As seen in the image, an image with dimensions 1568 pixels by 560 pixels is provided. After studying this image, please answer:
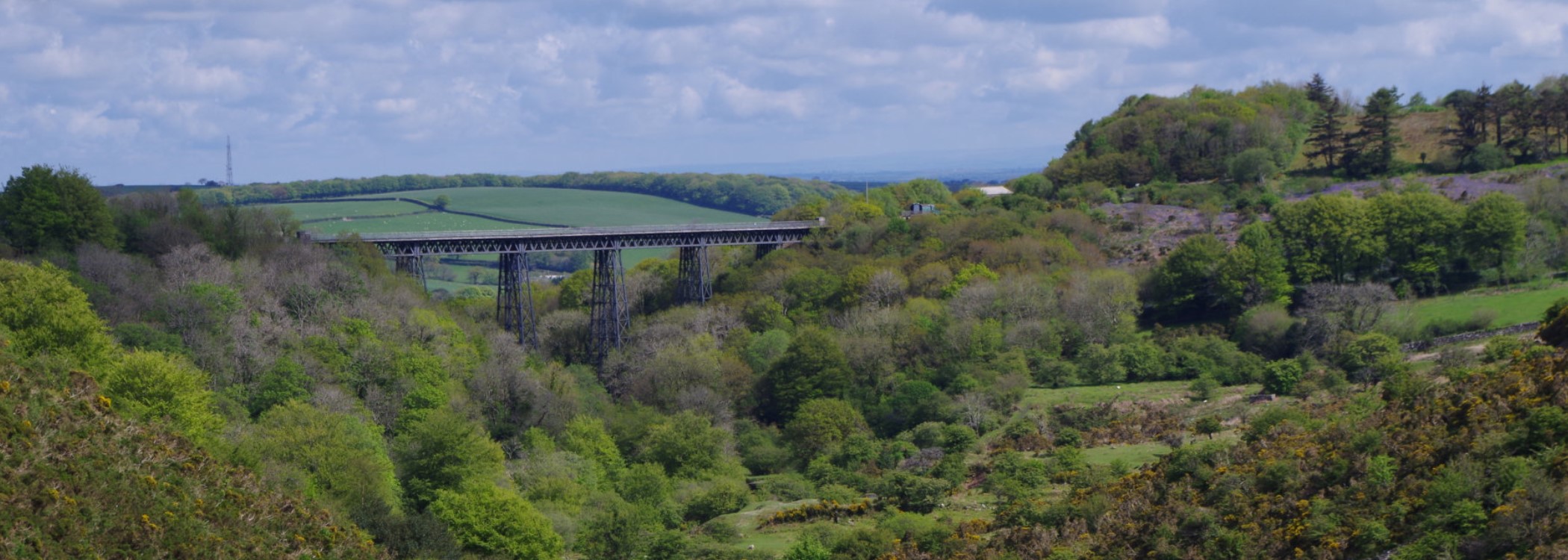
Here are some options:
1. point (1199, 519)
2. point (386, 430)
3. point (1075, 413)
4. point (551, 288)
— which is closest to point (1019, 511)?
point (1199, 519)

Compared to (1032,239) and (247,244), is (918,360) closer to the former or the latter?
(1032,239)

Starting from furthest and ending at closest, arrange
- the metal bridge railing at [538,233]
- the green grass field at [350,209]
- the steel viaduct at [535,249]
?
the green grass field at [350,209], the metal bridge railing at [538,233], the steel viaduct at [535,249]

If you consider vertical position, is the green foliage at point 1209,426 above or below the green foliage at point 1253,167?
below

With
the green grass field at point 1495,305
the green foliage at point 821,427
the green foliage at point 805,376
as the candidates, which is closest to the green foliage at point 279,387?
the green foliage at point 821,427

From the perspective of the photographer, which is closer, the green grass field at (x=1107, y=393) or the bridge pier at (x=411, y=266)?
the green grass field at (x=1107, y=393)

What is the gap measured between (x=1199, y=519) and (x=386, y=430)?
33126 mm

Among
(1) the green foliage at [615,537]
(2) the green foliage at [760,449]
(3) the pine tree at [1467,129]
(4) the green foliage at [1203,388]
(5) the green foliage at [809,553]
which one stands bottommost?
(2) the green foliage at [760,449]

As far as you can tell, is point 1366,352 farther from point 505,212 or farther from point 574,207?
point 574,207

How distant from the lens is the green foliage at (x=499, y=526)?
4331cm

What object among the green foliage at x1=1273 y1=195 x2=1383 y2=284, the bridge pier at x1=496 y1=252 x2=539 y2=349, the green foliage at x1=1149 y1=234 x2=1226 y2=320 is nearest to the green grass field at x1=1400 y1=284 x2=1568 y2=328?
the green foliage at x1=1273 y1=195 x2=1383 y2=284

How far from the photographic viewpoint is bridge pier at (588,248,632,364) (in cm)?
8050

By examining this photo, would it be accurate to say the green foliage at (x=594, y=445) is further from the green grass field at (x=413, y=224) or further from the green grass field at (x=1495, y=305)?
the green grass field at (x=413, y=224)

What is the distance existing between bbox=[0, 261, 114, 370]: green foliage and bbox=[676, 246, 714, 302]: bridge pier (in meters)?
41.6

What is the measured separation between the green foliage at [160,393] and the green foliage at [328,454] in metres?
1.38
